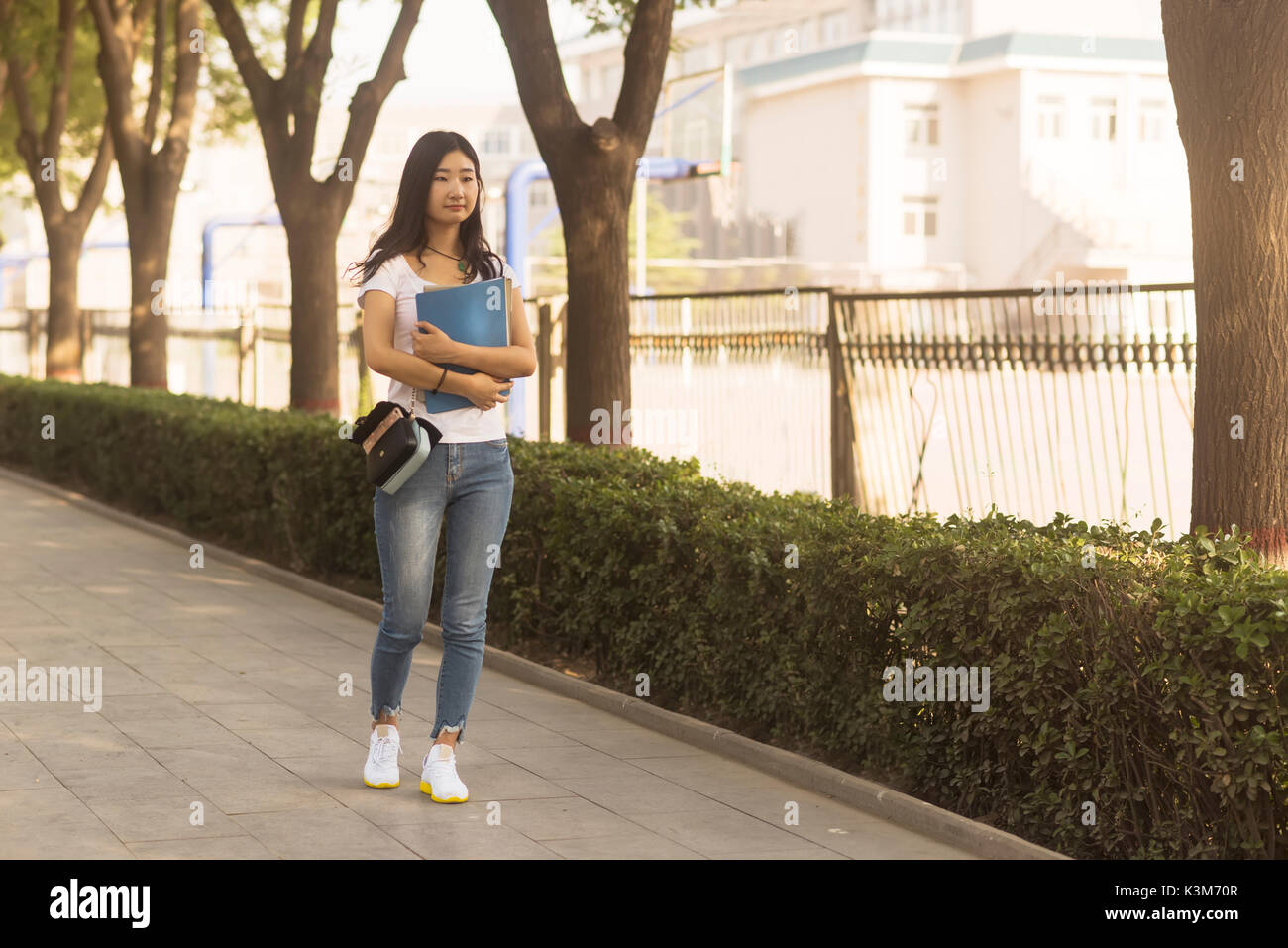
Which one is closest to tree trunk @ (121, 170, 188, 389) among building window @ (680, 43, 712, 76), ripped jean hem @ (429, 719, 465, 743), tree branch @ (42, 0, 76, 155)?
tree branch @ (42, 0, 76, 155)

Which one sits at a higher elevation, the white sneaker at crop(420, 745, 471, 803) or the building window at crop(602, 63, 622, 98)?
the building window at crop(602, 63, 622, 98)

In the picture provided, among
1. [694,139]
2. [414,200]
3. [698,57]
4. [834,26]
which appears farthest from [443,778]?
[698,57]

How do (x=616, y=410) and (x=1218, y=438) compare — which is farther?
(x=616, y=410)

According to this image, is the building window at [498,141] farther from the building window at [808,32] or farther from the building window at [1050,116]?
the building window at [1050,116]

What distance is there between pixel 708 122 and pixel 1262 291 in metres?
71.1

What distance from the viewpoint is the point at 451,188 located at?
5.49m

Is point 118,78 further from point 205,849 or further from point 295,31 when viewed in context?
point 205,849

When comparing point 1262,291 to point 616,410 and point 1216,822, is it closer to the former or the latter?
point 1216,822

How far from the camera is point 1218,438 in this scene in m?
5.73

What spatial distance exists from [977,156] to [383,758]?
5906cm

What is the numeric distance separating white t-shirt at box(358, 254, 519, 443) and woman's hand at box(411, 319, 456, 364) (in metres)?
0.07

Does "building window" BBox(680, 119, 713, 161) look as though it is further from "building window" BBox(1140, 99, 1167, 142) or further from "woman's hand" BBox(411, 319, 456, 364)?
"woman's hand" BBox(411, 319, 456, 364)

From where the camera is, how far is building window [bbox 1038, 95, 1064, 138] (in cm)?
5934

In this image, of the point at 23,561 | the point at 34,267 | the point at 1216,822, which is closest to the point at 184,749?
the point at 1216,822
